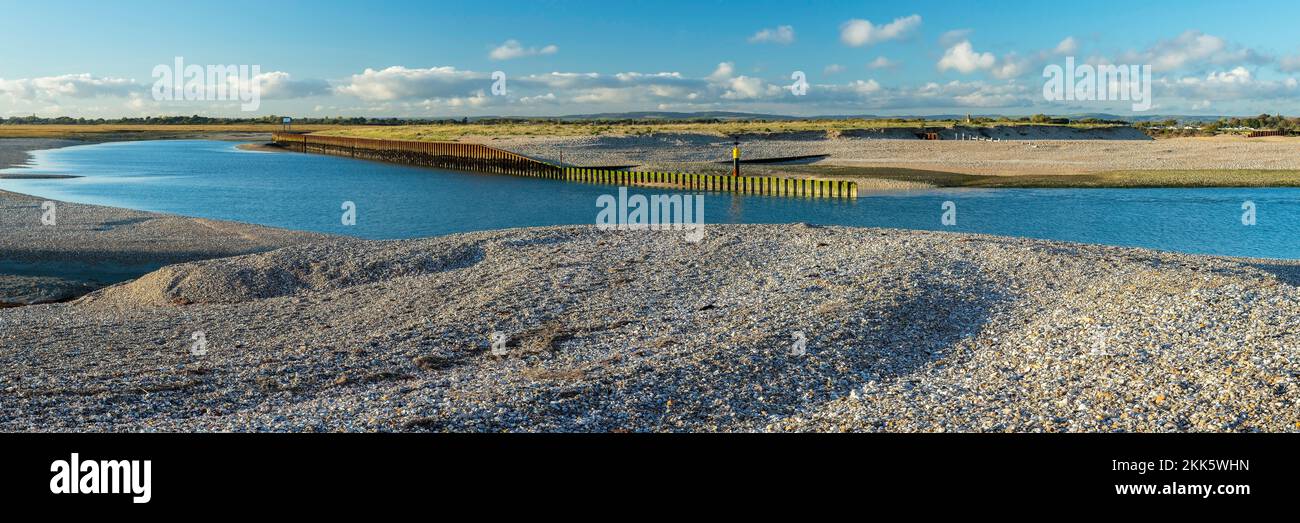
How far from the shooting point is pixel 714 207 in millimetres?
39594

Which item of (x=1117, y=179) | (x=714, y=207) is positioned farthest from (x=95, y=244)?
(x=1117, y=179)

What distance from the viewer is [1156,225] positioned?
32625 millimetres

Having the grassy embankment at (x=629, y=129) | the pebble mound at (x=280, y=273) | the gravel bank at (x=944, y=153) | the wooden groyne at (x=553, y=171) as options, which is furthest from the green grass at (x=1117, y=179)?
the grassy embankment at (x=629, y=129)

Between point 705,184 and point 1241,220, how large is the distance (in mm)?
22339

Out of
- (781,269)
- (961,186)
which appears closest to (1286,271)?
(781,269)

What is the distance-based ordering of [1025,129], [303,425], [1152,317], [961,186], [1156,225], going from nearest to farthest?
[303,425]
[1152,317]
[1156,225]
[961,186]
[1025,129]

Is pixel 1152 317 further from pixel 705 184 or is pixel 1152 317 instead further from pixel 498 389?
pixel 705 184

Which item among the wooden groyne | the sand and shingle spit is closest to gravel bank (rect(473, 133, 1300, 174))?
the wooden groyne

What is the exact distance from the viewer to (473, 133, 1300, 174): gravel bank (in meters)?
55.8

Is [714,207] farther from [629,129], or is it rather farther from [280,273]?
[629,129]

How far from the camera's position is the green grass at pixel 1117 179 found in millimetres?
44938

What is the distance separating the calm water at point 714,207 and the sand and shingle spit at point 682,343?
488 inches

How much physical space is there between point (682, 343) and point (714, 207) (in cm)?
2745

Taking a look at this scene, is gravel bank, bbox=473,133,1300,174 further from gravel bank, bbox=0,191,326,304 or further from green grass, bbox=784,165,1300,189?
gravel bank, bbox=0,191,326,304
